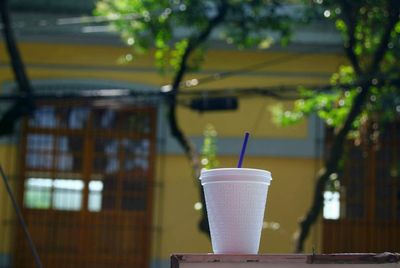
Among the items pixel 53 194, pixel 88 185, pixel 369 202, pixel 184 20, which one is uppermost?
pixel 184 20

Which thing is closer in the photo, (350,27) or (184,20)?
(350,27)

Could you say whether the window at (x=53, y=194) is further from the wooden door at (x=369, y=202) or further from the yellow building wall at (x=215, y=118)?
the wooden door at (x=369, y=202)

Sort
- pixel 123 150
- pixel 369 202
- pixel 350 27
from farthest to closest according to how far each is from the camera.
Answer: pixel 123 150 → pixel 369 202 → pixel 350 27

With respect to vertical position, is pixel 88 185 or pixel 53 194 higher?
pixel 88 185

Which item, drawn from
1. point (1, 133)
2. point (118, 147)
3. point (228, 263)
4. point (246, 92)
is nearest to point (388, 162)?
point (246, 92)

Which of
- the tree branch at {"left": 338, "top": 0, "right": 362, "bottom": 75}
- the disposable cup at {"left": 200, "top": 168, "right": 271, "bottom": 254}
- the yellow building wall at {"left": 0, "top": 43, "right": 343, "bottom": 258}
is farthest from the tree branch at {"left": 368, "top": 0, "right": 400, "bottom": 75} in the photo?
the disposable cup at {"left": 200, "top": 168, "right": 271, "bottom": 254}

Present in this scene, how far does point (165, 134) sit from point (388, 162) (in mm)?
3194

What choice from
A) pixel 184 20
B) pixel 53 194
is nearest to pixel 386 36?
pixel 184 20

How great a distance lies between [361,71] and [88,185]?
14.6 feet

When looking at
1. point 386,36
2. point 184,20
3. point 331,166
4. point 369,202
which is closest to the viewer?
point 386,36

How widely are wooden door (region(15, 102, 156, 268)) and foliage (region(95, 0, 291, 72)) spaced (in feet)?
6.76

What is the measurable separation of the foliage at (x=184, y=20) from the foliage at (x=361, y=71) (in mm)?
576

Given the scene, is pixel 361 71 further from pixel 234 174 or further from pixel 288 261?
pixel 288 261

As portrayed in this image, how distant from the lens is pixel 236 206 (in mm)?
3686
